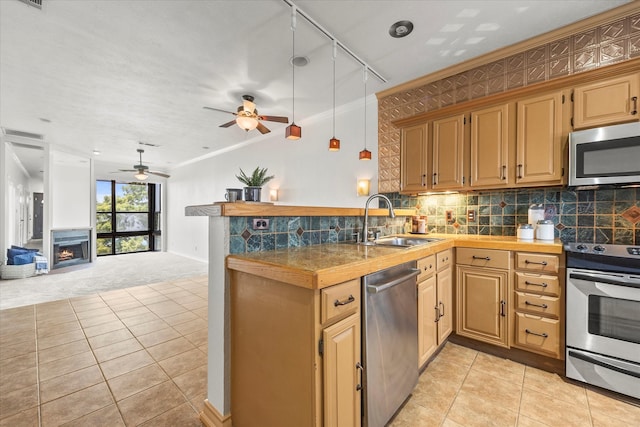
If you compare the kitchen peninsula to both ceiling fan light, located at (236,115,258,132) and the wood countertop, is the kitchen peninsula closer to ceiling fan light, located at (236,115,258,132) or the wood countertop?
the wood countertop

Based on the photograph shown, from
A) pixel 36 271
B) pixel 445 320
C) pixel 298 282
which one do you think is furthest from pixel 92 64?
pixel 36 271

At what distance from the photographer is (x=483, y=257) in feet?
7.39

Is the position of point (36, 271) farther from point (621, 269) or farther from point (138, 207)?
point (621, 269)

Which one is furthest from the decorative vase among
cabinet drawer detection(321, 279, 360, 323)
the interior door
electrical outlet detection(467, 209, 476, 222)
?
the interior door

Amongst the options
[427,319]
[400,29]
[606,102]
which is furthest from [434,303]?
[400,29]

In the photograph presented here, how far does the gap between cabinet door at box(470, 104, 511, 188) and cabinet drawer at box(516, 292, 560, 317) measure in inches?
40.4

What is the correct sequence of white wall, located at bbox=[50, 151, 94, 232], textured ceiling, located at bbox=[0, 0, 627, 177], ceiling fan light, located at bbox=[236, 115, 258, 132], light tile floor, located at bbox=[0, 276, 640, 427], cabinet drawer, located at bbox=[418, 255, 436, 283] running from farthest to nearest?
white wall, located at bbox=[50, 151, 94, 232], ceiling fan light, located at bbox=[236, 115, 258, 132], textured ceiling, located at bbox=[0, 0, 627, 177], cabinet drawer, located at bbox=[418, 255, 436, 283], light tile floor, located at bbox=[0, 276, 640, 427]

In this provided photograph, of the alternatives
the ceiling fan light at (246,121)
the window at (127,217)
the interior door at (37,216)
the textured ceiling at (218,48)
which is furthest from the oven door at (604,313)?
the interior door at (37,216)

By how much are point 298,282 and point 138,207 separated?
1026cm

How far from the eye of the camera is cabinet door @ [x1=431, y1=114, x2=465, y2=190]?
107 inches

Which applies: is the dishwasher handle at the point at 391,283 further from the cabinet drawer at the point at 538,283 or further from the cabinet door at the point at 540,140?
the cabinet door at the point at 540,140

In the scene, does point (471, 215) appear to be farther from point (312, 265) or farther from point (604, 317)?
point (312, 265)

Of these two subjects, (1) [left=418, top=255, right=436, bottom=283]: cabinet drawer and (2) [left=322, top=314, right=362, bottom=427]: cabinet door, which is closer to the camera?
(2) [left=322, top=314, right=362, bottom=427]: cabinet door

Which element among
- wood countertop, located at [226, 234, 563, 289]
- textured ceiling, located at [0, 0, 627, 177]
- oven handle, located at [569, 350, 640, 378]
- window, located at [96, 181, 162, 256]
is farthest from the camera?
window, located at [96, 181, 162, 256]
